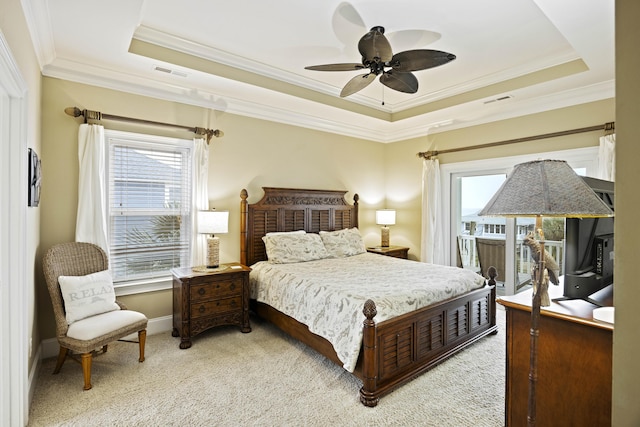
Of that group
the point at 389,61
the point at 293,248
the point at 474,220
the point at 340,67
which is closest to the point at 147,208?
the point at 293,248

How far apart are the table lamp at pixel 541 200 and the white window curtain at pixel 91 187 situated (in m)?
3.30

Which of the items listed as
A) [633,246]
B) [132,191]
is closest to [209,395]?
[132,191]

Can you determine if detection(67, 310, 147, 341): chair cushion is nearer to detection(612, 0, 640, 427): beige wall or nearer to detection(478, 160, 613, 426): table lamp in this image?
detection(478, 160, 613, 426): table lamp

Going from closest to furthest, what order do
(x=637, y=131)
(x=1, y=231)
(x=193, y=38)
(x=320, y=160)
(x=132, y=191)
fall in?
1. (x=637, y=131)
2. (x=1, y=231)
3. (x=193, y=38)
4. (x=132, y=191)
5. (x=320, y=160)

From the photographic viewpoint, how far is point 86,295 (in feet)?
8.81

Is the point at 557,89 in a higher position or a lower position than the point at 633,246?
higher

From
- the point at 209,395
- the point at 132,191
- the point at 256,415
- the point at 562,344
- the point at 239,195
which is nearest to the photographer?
the point at 562,344

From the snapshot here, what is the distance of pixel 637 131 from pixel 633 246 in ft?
1.18

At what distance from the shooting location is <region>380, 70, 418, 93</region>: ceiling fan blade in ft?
9.08

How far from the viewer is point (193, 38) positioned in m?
3.03

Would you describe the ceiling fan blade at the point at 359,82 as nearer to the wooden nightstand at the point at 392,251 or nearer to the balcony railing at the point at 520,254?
the balcony railing at the point at 520,254

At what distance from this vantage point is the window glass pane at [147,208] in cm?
338

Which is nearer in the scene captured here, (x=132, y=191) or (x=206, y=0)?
(x=206, y=0)

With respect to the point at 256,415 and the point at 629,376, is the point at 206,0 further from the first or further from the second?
the point at 629,376
